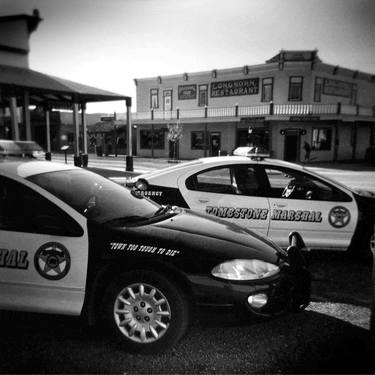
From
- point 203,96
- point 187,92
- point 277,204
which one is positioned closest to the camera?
point 277,204

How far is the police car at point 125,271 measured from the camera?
300 cm

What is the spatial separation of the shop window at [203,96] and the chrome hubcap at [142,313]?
31470 millimetres

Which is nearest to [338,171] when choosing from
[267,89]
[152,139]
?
[267,89]

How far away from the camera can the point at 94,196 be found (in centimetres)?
389

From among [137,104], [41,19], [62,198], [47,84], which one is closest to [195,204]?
[62,198]

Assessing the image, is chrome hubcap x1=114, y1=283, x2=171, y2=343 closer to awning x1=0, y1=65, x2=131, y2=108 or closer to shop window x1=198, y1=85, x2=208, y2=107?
awning x1=0, y1=65, x2=131, y2=108

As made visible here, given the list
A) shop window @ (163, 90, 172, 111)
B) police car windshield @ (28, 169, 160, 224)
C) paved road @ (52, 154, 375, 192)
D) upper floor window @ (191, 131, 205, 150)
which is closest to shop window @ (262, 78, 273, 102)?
upper floor window @ (191, 131, 205, 150)

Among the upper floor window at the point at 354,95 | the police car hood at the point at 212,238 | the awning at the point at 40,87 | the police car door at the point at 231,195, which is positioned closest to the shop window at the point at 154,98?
the awning at the point at 40,87

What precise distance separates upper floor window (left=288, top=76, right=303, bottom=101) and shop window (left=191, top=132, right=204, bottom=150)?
8.02 m

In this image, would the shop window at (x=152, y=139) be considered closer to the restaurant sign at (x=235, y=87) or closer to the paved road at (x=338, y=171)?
the restaurant sign at (x=235, y=87)

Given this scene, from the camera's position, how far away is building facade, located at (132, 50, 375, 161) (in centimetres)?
2834

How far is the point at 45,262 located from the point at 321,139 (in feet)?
96.0

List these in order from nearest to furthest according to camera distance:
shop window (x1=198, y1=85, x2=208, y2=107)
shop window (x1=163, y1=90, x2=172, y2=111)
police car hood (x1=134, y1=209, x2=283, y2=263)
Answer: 1. police car hood (x1=134, y1=209, x2=283, y2=263)
2. shop window (x1=198, y1=85, x2=208, y2=107)
3. shop window (x1=163, y1=90, x2=172, y2=111)

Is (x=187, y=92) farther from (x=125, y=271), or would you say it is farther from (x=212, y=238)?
(x=125, y=271)
